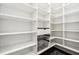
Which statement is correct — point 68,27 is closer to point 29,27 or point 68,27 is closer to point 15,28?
point 29,27

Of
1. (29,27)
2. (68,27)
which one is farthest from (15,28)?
(68,27)

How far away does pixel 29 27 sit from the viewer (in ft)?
4.96

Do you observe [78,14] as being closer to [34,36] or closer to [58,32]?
[58,32]

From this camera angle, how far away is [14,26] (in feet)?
3.81

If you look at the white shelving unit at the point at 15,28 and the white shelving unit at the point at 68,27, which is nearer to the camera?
the white shelving unit at the point at 15,28

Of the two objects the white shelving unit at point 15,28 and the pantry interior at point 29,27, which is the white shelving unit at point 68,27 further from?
the white shelving unit at point 15,28

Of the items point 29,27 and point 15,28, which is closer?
point 15,28

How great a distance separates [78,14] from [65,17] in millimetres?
442

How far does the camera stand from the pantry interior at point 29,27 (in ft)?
3.33

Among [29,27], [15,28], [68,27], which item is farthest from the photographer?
[68,27]

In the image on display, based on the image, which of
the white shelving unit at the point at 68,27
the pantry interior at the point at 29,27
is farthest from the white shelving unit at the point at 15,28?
the white shelving unit at the point at 68,27

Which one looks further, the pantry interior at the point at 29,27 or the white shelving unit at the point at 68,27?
the white shelving unit at the point at 68,27

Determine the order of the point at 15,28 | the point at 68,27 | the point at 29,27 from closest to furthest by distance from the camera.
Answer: the point at 15,28 → the point at 29,27 → the point at 68,27
